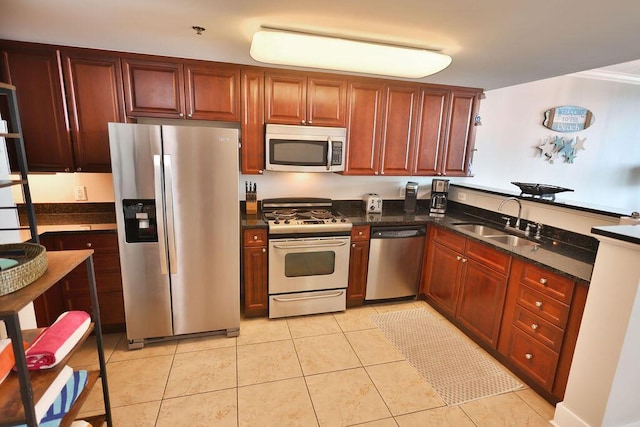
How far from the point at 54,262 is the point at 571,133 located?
576cm

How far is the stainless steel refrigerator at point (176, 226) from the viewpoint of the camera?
221 cm

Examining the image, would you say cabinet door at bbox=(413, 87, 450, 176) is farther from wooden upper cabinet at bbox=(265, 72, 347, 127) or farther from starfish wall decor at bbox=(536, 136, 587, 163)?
starfish wall decor at bbox=(536, 136, 587, 163)

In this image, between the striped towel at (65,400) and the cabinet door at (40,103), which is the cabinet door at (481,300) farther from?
the cabinet door at (40,103)

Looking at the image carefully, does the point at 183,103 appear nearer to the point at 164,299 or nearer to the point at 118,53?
the point at 118,53

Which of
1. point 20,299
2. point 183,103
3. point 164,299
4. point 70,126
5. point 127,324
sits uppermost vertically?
point 183,103

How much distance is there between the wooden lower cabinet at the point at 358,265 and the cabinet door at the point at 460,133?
124 cm

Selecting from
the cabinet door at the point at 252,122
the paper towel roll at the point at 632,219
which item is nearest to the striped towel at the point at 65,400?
the cabinet door at the point at 252,122

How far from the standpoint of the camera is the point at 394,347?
2.62 metres

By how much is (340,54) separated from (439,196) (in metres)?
2.07

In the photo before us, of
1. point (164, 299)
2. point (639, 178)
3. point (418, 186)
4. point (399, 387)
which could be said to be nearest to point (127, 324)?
point (164, 299)

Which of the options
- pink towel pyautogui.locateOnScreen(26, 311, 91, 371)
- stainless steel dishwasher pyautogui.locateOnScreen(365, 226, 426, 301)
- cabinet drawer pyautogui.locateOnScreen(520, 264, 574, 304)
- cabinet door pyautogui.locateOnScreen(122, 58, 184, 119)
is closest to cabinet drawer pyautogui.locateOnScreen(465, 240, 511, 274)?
cabinet drawer pyautogui.locateOnScreen(520, 264, 574, 304)

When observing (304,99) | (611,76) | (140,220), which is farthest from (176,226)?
(611,76)

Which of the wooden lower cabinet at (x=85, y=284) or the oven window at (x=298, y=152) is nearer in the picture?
the wooden lower cabinet at (x=85, y=284)

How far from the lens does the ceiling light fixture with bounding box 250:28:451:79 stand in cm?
190
